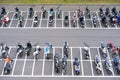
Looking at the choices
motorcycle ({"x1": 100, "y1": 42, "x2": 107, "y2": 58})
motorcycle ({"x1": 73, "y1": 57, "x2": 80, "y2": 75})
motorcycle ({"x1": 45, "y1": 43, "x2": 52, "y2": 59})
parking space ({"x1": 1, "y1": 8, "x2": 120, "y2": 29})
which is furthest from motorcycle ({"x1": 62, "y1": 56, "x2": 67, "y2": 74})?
parking space ({"x1": 1, "y1": 8, "x2": 120, "y2": 29})

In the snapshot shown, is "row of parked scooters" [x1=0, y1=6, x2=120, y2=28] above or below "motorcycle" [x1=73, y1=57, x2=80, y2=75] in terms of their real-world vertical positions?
above

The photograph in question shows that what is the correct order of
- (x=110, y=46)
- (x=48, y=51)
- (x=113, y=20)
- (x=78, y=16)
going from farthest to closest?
1. (x=78, y=16)
2. (x=113, y=20)
3. (x=110, y=46)
4. (x=48, y=51)

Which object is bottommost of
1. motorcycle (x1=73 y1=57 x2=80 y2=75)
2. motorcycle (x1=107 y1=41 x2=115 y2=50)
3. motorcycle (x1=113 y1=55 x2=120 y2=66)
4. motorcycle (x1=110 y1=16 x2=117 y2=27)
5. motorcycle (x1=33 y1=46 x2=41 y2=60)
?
motorcycle (x1=73 y1=57 x2=80 y2=75)

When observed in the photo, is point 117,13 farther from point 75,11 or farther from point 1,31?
point 1,31

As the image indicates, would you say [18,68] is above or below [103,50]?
below

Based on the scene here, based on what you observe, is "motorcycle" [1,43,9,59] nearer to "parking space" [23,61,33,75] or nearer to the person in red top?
"parking space" [23,61,33,75]

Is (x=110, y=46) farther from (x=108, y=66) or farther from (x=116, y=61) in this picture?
(x=108, y=66)

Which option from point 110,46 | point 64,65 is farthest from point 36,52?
point 110,46

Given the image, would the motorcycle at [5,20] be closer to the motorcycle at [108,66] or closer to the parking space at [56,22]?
the parking space at [56,22]

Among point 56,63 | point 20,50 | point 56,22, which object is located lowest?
point 56,63
